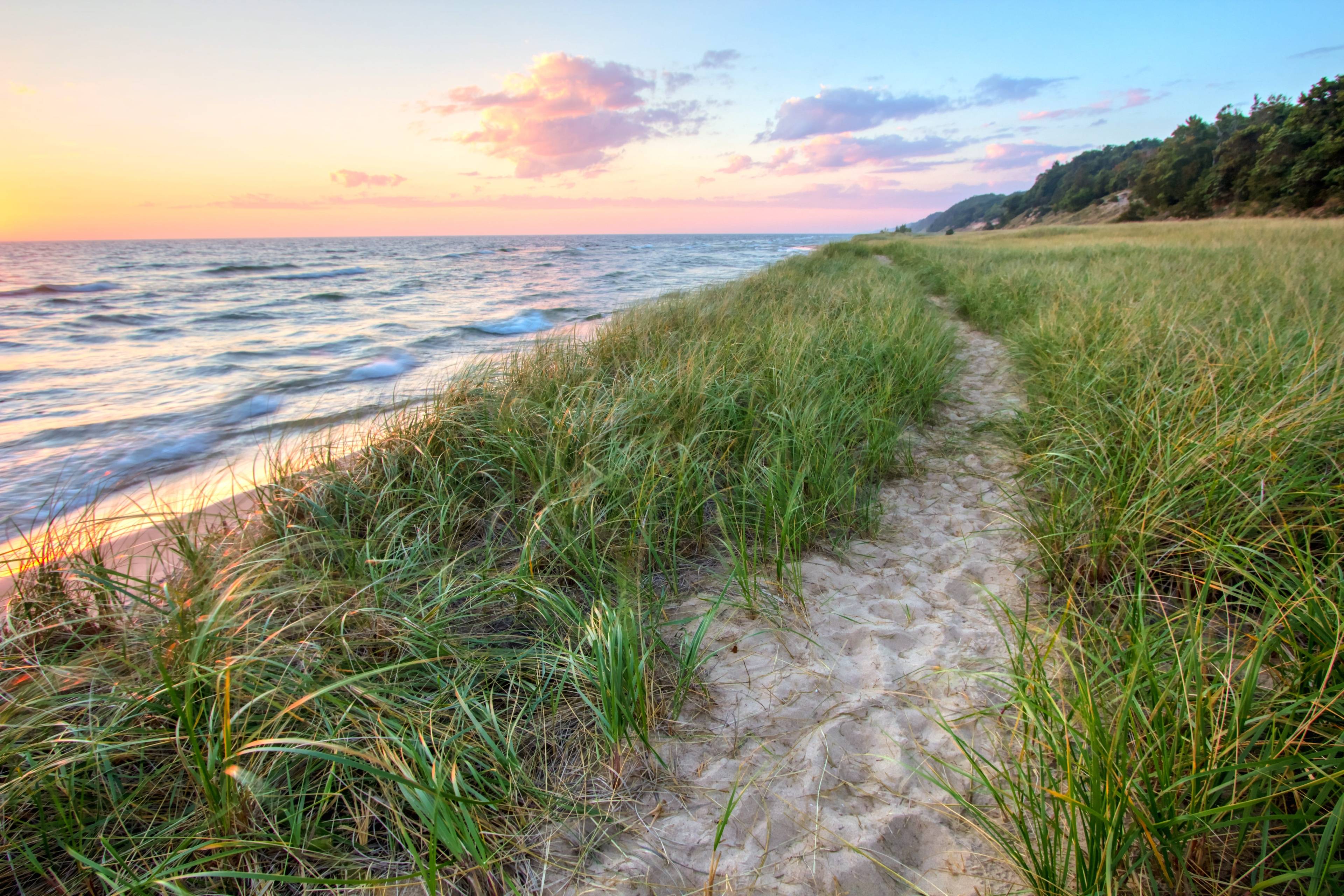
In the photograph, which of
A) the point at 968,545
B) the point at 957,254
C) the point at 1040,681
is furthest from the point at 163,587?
the point at 957,254

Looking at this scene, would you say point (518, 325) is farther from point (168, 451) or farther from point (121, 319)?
point (121, 319)

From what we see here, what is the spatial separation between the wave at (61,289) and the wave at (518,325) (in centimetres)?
1369

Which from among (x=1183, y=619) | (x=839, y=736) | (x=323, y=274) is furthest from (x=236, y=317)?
(x=1183, y=619)

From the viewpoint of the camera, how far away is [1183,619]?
1.87 meters

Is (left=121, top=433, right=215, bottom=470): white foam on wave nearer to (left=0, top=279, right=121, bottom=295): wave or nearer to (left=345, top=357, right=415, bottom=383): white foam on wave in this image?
(left=345, top=357, right=415, bottom=383): white foam on wave

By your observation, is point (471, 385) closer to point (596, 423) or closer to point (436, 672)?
Answer: point (596, 423)

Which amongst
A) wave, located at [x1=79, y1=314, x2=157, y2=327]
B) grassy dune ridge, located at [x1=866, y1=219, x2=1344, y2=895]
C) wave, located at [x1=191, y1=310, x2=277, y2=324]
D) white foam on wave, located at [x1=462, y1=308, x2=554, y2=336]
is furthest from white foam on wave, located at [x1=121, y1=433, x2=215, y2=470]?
wave, located at [x1=79, y1=314, x2=157, y2=327]

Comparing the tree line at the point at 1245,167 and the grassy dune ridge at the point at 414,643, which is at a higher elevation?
the tree line at the point at 1245,167

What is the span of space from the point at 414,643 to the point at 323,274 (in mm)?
26227

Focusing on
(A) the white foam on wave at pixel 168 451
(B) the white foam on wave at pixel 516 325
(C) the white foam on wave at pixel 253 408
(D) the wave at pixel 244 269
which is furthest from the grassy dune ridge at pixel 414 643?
(D) the wave at pixel 244 269

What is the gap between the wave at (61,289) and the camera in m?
15.5

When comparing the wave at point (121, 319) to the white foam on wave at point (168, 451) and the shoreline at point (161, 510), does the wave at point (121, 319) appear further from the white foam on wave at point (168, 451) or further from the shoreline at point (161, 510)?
the shoreline at point (161, 510)

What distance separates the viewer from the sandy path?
1305 mm

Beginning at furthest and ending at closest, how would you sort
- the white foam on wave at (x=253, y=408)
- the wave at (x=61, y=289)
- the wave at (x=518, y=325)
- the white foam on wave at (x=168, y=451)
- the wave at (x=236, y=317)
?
the wave at (x=61, y=289) < the wave at (x=236, y=317) < the wave at (x=518, y=325) < the white foam on wave at (x=253, y=408) < the white foam on wave at (x=168, y=451)
